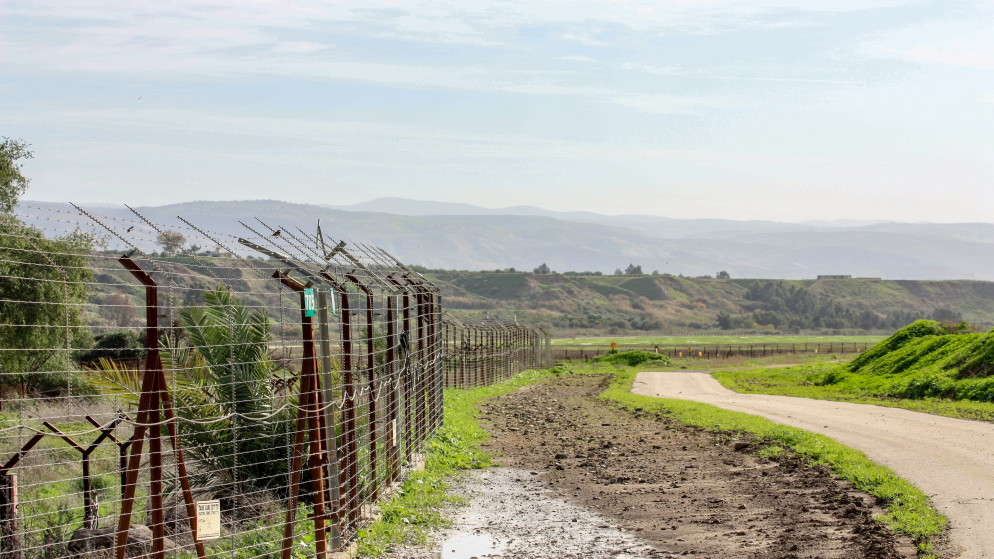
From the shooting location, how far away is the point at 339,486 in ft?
29.4

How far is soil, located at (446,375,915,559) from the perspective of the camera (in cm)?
957

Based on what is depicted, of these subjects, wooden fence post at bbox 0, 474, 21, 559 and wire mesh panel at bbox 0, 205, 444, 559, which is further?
wooden fence post at bbox 0, 474, 21, 559

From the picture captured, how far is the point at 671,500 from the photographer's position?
12.1m

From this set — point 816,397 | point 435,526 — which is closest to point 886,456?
point 435,526

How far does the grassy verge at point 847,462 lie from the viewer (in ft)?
30.6

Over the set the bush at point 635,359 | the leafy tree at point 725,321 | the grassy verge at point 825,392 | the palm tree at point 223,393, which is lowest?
the leafy tree at point 725,321

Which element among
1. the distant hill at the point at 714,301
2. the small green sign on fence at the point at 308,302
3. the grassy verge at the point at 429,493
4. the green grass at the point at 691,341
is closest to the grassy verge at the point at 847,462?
the grassy verge at the point at 429,493

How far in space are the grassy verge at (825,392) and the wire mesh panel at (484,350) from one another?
31.3 feet

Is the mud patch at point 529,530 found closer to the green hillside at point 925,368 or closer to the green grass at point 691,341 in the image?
the green hillside at point 925,368

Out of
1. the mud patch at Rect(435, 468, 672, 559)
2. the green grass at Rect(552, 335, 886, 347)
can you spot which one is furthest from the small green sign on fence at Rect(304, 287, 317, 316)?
the green grass at Rect(552, 335, 886, 347)

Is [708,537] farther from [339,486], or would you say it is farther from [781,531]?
[339,486]

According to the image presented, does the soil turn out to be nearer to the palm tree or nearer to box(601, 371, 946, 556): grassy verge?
box(601, 371, 946, 556): grassy verge

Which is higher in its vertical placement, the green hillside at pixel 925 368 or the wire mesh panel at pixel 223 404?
the wire mesh panel at pixel 223 404

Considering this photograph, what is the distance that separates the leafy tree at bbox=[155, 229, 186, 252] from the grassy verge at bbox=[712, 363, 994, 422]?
616 inches
